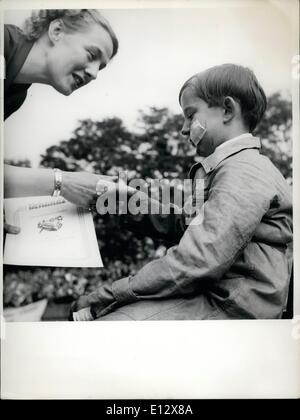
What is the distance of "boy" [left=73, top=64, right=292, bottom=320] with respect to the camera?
309 cm

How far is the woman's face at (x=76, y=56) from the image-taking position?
3238 mm

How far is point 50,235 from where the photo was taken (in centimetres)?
321

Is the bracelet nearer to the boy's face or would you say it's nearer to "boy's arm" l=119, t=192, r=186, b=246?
"boy's arm" l=119, t=192, r=186, b=246

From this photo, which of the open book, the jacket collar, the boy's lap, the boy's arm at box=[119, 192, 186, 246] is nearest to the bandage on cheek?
the jacket collar

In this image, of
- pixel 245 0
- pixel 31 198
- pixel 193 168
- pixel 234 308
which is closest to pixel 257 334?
pixel 234 308

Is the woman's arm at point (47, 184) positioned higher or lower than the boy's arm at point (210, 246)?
higher

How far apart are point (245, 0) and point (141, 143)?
3.17 ft

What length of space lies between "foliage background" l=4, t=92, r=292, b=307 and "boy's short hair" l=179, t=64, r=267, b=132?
6 centimetres

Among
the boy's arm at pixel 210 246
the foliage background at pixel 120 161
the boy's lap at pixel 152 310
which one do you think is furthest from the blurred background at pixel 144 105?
the boy's lap at pixel 152 310

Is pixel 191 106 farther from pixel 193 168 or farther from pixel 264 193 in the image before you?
pixel 264 193

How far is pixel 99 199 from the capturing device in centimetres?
324

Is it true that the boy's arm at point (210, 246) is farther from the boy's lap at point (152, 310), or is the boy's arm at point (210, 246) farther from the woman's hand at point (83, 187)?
the woman's hand at point (83, 187)

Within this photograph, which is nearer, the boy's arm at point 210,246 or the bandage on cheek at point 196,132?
the boy's arm at point 210,246

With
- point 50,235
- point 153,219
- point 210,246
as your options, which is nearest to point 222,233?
point 210,246
